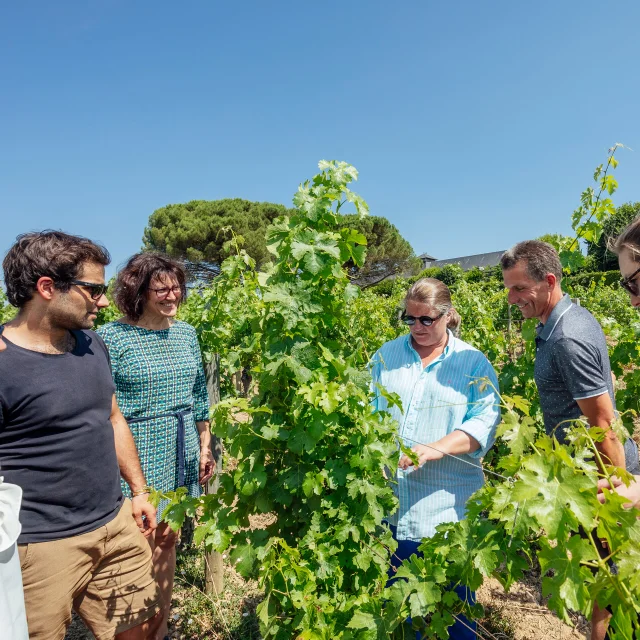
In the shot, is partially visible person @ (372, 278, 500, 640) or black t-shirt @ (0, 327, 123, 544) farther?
partially visible person @ (372, 278, 500, 640)

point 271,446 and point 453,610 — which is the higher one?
point 271,446

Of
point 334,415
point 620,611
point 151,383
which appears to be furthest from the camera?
point 151,383

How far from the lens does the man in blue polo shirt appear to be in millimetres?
1922

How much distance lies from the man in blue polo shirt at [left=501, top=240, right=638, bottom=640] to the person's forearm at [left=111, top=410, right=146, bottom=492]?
188cm

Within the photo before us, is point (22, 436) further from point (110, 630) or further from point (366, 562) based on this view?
point (366, 562)

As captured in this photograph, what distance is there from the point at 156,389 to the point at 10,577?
4.35 ft

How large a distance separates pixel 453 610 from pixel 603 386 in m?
1.05

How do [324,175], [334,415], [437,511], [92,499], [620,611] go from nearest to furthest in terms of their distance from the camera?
[620,611]
[334,415]
[324,175]
[92,499]
[437,511]

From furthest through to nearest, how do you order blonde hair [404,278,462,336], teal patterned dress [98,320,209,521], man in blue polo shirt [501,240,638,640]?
teal patterned dress [98,320,209,521]
blonde hair [404,278,462,336]
man in blue polo shirt [501,240,638,640]

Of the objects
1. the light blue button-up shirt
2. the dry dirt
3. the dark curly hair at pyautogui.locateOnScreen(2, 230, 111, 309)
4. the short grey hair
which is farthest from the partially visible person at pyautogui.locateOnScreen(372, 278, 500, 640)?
the dark curly hair at pyautogui.locateOnScreen(2, 230, 111, 309)

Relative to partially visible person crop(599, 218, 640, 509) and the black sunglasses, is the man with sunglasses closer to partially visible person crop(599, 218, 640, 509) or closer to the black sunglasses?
the black sunglasses

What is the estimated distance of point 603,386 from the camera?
1.91 m

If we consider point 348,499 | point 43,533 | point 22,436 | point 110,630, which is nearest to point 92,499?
point 43,533

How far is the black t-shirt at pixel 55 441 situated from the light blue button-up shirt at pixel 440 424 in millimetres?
1195
